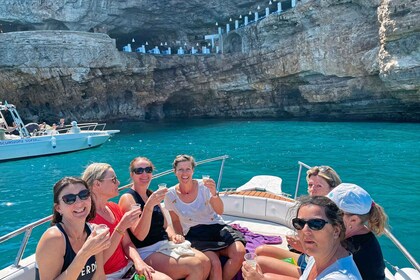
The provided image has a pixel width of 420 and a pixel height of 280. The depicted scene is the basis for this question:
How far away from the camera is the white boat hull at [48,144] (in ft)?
58.4

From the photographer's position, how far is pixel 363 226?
235 centimetres

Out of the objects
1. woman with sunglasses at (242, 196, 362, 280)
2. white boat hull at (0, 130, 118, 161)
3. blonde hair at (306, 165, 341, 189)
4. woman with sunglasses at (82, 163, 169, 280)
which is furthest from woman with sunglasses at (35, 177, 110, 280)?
white boat hull at (0, 130, 118, 161)

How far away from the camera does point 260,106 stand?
35.9 meters

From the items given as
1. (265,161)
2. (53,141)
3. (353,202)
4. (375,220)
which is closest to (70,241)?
(353,202)

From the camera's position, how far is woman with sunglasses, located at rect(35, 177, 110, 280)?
2100 mm

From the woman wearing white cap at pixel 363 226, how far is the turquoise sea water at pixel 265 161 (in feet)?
14.2

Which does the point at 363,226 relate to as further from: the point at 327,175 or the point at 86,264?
the point at 86,264

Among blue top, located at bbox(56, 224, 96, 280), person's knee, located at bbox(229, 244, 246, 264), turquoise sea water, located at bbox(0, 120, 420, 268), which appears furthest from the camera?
turquoise sea water, located at bbox(0, 120, 420, 268)

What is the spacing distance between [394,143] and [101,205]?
19026 mm

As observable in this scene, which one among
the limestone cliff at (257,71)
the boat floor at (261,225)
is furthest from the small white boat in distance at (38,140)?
the boat floor at (261,225)

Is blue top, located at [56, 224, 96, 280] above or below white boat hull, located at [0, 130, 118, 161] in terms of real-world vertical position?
above

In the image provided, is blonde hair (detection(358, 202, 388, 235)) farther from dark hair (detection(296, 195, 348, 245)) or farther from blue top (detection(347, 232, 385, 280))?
dark hair (detection(296, 195, 348, 245))

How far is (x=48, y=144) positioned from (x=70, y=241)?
1887 cm

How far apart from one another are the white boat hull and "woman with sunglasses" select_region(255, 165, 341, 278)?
60.1 ft
